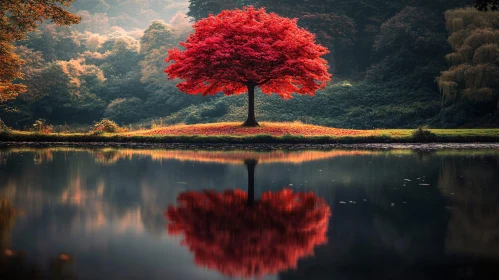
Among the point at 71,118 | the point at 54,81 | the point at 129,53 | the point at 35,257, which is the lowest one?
the point at 35,257

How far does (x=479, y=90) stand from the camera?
36062mm

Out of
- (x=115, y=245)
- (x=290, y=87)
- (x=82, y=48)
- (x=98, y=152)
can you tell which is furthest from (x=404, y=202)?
(x=82, y=48)

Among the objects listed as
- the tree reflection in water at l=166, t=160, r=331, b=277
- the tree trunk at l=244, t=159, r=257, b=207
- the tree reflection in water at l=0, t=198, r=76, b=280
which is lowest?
the tree reflection in water at l=0, t=198, r=76, b=280

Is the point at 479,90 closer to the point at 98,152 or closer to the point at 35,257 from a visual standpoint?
the point at 98,152

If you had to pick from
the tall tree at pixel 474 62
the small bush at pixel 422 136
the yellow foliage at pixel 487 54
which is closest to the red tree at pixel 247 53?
the small bush at pixel 422 136

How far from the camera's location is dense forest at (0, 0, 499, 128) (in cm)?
3825

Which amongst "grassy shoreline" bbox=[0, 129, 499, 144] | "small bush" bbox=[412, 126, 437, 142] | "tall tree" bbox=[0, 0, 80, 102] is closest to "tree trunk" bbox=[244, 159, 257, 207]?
→ "grassy shoreline" bbox=[0, 129, 499, 144]

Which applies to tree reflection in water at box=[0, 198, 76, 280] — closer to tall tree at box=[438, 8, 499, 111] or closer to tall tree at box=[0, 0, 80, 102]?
tall tree at box=[0, 0, 80, 102]

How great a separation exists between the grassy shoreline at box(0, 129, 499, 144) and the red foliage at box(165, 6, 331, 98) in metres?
3.96

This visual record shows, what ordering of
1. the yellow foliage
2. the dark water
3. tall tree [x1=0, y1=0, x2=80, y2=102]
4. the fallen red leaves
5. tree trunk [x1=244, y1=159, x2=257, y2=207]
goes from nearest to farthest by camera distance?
the dark water
tree trunk [x1=244, y1=159, x2=257, y2=207]
tall tree [x1=0, y1=0, x2=80, y2=102]
the fallen red leaves
the yellow foliage

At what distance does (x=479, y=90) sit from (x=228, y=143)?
1891 cm

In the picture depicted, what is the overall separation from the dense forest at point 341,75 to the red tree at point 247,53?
13593 mm

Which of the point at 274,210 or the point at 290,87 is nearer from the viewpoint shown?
the point at 274,210

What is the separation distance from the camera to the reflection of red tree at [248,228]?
297 inches
